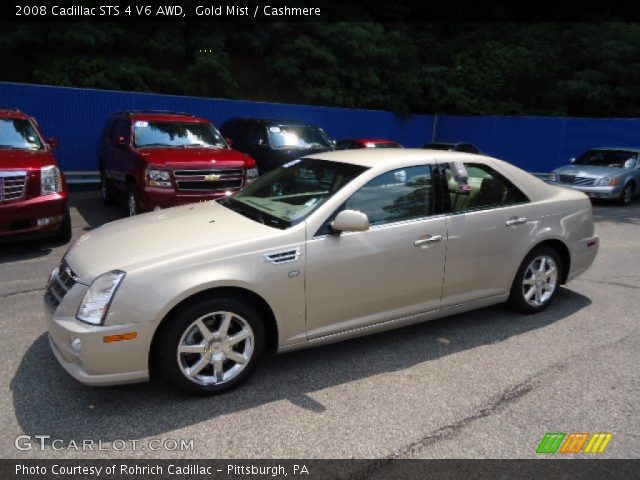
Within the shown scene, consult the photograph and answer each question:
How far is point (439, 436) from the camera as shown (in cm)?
297

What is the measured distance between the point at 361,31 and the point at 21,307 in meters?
19.9

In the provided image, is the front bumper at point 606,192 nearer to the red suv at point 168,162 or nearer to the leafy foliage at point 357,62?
the red suv at point 168,162

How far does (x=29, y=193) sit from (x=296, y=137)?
5.40 metres

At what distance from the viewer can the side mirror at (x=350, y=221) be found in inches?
138

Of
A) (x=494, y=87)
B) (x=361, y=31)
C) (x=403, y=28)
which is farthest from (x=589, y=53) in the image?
(x=361, y=31)

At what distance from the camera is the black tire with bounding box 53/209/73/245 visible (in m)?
6.90

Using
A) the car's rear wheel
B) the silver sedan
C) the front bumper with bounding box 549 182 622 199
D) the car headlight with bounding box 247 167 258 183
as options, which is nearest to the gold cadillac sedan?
the car headlight with bounding box 247 167 258 183

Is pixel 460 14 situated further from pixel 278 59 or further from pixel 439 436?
pixel 439 436

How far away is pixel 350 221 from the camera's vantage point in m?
3.50

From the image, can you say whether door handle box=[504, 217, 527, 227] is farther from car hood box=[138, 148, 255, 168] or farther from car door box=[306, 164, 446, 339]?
car hood box=[138, 148, 255, 168]

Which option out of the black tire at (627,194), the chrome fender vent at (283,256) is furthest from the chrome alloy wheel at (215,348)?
the black tire at (627,194)

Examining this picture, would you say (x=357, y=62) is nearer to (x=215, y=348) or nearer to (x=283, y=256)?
(x=283, y=256)

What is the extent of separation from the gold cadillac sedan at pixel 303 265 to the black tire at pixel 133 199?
3776mm

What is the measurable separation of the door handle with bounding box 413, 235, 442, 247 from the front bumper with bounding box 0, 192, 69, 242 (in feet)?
16.4
